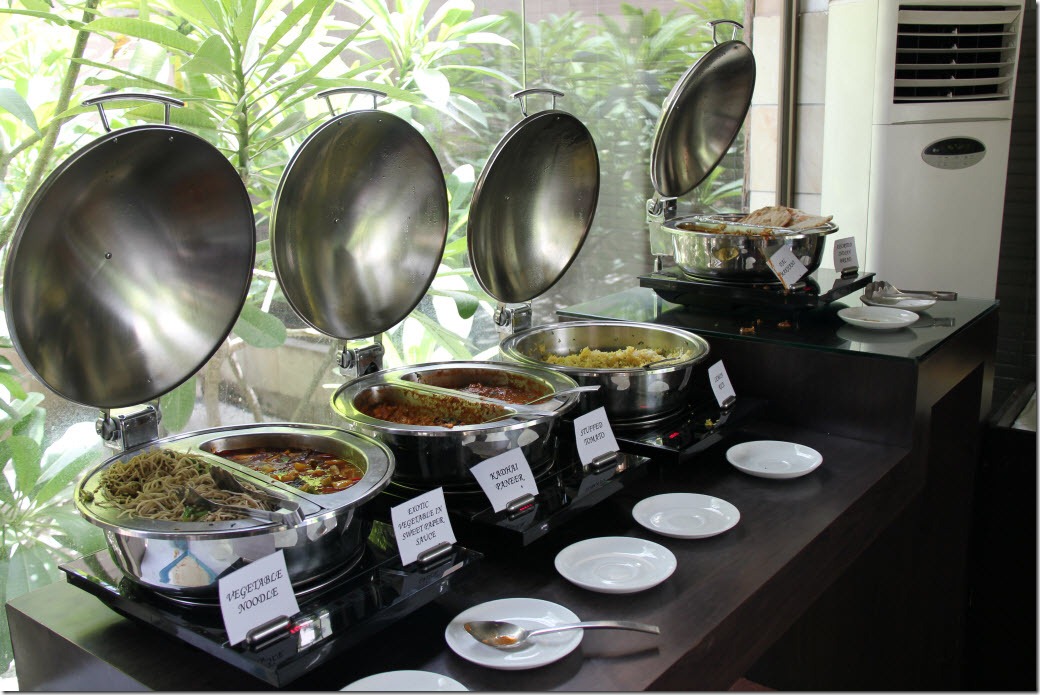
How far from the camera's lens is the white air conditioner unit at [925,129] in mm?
2564

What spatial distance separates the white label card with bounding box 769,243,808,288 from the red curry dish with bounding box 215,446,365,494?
37.6 inches

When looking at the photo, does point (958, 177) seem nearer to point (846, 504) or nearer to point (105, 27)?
point (846, 504)

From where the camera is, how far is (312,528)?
2.97ft

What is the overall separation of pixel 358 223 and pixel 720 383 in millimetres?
671

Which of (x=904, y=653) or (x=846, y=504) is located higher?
(x=846, y=504)

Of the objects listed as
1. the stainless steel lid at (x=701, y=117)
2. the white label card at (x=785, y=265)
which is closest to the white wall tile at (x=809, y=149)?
the stainless steel lid at (x=701, y=117)

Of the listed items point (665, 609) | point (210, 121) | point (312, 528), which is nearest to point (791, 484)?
point (665, 609)

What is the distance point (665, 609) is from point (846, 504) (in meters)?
0.42

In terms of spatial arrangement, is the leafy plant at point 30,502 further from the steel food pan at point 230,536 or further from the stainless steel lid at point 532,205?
the stainless steel lid at point 532,205

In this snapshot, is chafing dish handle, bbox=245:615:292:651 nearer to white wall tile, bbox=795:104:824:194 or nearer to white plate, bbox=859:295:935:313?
white plate, bbox=859:295:935:313

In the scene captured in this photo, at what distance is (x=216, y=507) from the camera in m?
0.92

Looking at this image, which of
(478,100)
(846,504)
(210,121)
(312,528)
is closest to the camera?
(312,528)

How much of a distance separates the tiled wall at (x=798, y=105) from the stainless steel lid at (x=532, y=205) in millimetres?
1571

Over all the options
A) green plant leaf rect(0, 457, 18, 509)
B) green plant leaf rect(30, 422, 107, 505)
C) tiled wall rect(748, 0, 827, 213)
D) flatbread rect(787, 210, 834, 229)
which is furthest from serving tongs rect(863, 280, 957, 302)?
green plant leaf rect(0, 457, 18, 509)
